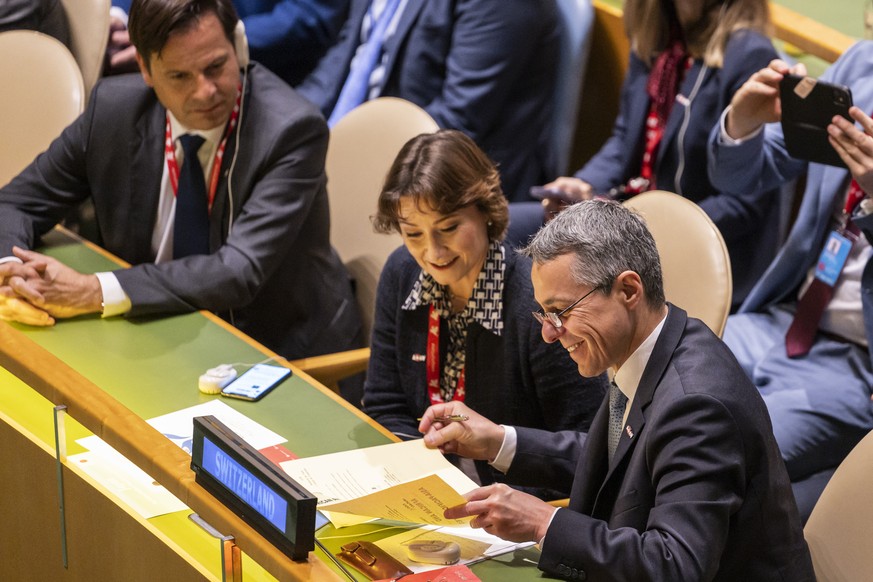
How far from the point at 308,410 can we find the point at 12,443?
59cm

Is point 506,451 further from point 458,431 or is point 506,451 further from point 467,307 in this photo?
point 467,307

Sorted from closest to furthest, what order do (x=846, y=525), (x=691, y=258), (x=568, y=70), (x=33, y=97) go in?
(x=846, y=525) → (x=691, y=258) → (x=33, y=97) → (x=568, y=70)

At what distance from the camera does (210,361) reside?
2594mm

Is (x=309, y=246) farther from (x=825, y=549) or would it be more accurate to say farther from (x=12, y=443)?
(x=825, y=549)

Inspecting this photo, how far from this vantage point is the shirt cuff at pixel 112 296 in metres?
2.74

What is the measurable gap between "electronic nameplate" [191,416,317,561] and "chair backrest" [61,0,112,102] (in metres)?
2.61

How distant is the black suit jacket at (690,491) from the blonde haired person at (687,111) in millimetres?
1597

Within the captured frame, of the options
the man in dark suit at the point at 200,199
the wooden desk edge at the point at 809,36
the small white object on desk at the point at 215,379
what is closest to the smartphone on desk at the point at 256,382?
the small white object on desk at the point at 215,379

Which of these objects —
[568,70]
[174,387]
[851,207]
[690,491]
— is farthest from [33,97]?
[690,491]

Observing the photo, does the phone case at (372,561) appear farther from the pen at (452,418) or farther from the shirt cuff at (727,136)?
the shirt cuff at (727,136)

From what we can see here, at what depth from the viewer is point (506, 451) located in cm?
223

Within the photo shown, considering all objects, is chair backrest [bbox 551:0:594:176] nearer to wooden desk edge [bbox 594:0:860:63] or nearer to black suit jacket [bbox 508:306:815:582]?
wooden desk edge [bbox 594:0:860:63]

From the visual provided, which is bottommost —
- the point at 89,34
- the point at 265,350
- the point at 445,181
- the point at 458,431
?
the point at 265,350

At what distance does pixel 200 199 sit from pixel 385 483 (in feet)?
4.22
